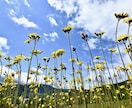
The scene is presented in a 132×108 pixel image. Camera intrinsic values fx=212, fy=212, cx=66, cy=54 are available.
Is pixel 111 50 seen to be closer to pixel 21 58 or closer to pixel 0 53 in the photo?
pixel 21 58

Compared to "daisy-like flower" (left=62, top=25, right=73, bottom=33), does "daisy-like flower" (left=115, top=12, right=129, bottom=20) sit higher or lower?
higher

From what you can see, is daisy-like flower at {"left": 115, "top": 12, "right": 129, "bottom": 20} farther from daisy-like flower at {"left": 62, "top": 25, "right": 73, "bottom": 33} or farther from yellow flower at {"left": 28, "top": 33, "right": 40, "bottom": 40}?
yellow flower at {"left": 28, "top": 33, "right": 40, "bottom": 40}

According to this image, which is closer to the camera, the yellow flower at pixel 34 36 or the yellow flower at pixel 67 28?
the yellow flower at pixel 67 28

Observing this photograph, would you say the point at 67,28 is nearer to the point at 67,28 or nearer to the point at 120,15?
the point at 67,28

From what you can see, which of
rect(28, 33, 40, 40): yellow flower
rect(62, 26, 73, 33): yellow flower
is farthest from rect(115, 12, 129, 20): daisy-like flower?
rect(28, 33, 40, 40): yellow flower

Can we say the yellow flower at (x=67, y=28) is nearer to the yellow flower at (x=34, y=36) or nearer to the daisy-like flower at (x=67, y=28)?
the daisy-like flower at (x=67, y=28)

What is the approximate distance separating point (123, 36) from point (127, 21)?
0.42 m

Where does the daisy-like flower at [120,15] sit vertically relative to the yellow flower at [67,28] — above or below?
above

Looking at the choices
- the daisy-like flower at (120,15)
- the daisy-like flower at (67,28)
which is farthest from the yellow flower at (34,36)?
the daisy-like flower at (120,15)

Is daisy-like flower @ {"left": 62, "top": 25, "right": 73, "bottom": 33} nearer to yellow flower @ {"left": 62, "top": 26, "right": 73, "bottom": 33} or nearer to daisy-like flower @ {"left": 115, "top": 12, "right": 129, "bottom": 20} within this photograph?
yellow flower @ {"left": 62, "top": 26, "right": 73, "bottom": 33}

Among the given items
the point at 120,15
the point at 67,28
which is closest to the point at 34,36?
the point at 67,28

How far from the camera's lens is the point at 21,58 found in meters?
6.00

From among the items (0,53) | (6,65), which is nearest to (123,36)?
(0,53)

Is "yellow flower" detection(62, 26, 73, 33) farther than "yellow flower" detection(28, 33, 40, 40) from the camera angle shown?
No
